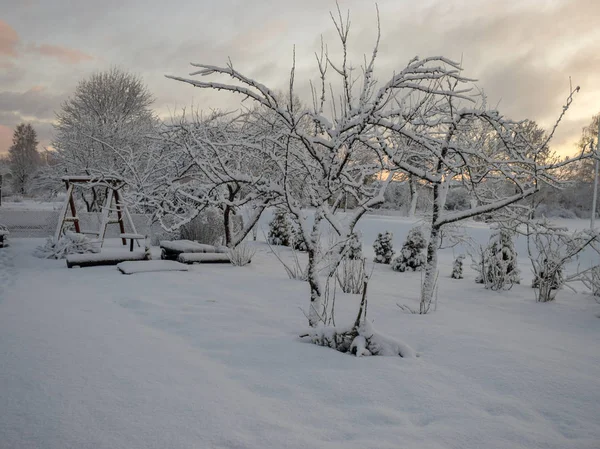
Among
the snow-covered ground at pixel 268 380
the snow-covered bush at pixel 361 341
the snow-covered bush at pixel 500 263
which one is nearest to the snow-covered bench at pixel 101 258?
the snow-covered ground at pixel 268 380

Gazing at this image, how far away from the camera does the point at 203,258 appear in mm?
9148

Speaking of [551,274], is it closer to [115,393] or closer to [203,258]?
[203,258]

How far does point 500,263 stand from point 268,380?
21.1 ft

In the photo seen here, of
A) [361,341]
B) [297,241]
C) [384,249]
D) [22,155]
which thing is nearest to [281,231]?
[297,241]

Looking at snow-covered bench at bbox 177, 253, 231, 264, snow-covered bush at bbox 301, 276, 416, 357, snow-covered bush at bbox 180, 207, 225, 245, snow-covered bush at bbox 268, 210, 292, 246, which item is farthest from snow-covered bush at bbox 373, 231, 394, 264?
snow-covered bush at bbox 301, 276, 416, 357

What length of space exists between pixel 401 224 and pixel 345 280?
1374 cm

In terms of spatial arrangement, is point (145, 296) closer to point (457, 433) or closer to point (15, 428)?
point (15, 428)

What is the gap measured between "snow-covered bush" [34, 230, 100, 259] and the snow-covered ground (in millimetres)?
3858

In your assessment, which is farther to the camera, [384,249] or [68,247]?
[384,249]

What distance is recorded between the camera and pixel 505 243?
26.6ft

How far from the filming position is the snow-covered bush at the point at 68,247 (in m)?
9.17

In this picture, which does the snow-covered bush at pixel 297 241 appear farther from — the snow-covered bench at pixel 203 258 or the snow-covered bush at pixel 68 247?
the snow-covered bush at pixel 68 247

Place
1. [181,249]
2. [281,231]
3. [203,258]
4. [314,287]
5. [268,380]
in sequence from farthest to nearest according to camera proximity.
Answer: [281,231], [181,249], [203,258], [314,287], [268,380]

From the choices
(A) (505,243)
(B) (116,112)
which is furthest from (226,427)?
(B) (116,112)
